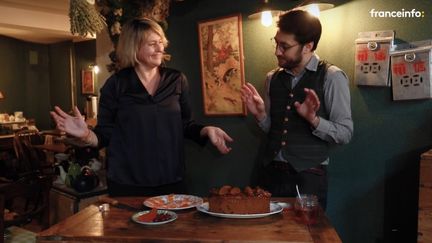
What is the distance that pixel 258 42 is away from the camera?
2520mm

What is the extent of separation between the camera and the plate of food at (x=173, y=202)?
1.58 meters

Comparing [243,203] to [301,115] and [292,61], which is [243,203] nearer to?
[301,115]

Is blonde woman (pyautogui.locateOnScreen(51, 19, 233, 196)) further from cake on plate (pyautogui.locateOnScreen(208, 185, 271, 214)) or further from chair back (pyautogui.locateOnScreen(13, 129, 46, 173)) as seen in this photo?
chair back (pyautogui.locateOnScreen(13, 129, 46, 173))

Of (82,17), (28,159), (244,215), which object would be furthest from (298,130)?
(28,159)

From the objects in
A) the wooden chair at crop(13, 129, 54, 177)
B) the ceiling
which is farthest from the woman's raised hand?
the wooden chair at crop(13, 129, 54, 177)

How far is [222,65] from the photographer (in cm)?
263

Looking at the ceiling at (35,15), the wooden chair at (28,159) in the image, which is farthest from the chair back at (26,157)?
the ceiling at (35,15)

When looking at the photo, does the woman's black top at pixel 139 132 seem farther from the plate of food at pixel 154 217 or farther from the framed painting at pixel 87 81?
the framed painting at pixel 87 81

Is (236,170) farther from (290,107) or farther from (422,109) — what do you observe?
(422,109)

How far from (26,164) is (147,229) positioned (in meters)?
5.02

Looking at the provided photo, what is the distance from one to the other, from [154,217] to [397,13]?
1.58m

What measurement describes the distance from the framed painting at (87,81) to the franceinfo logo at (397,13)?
6664 millimetres

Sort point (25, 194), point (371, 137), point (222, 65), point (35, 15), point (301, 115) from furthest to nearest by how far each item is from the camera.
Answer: point (35, 15) < point (222, 65) < point (25, 194) < point (371, 137) < point (301, 115)

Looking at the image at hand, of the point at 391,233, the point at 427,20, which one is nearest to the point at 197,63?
the point at 427,20
